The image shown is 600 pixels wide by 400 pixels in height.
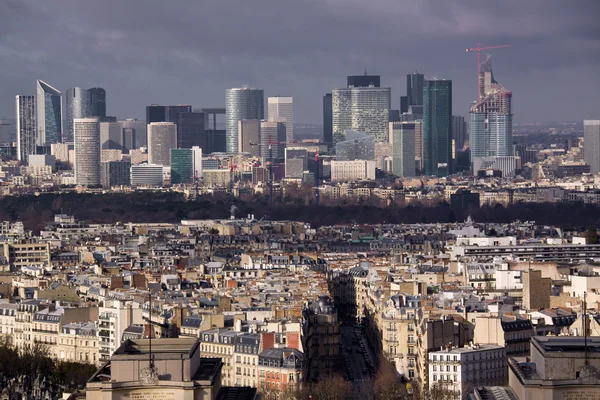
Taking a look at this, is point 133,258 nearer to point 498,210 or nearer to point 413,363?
point 413,363

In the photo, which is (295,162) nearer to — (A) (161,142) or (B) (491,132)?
(A) (161,142)

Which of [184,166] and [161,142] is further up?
[161,142]

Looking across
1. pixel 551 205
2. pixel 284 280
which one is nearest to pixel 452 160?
pixel 551 205

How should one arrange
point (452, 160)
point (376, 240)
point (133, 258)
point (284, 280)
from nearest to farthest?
point (284, 280) → point (133, 258) → point (376, 240) → point (452, 160)

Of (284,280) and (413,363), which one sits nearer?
(413,363)

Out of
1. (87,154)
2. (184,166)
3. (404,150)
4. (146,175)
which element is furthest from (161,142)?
(146,175)

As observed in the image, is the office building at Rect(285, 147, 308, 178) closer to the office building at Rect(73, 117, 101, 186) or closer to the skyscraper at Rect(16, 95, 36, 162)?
the office building at Rect(73, 117, 101, 186)
